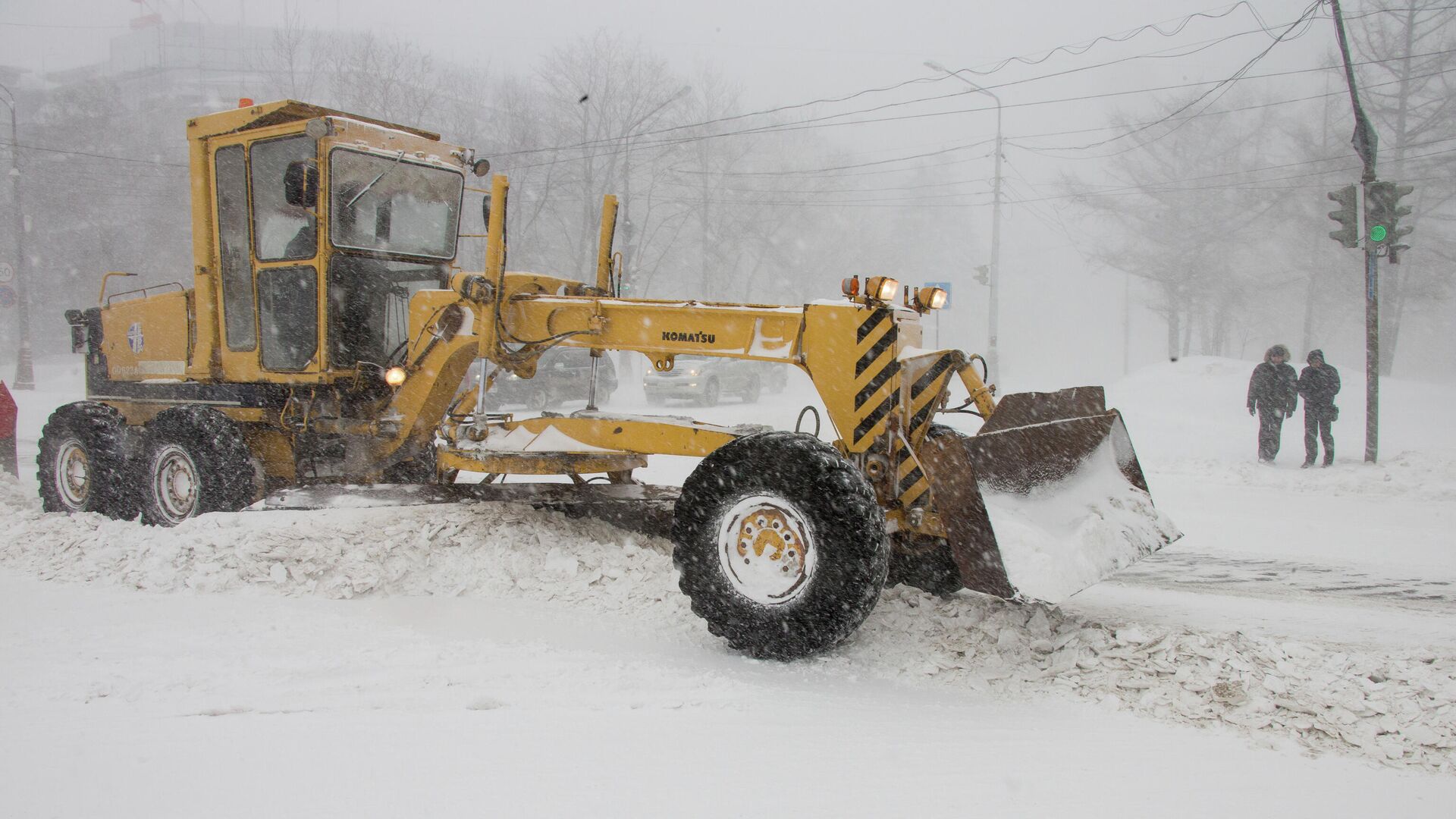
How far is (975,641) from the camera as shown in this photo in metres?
4.39

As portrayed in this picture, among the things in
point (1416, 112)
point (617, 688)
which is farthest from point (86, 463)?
point (1416, 112)

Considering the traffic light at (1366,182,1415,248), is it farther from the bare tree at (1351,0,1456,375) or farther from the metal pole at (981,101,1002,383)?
the bare tree at (1351,0,1456,375)

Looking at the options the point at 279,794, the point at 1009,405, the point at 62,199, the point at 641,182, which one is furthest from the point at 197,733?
the point at 62,199

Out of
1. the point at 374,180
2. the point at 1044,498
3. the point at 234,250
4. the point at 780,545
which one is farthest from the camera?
the point at 234,250

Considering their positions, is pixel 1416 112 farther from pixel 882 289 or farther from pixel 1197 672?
pixel 1197 672

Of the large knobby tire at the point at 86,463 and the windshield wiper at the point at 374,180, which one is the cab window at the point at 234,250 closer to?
the windshield wiper at the point at 374,180

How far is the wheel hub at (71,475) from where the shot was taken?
24.7 ft

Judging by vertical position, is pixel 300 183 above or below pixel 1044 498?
above

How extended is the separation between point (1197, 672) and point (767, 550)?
194 centimetres

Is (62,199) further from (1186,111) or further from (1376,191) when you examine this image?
(1186,111)

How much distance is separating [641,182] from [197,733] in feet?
115

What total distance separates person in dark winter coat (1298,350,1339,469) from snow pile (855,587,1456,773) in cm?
872

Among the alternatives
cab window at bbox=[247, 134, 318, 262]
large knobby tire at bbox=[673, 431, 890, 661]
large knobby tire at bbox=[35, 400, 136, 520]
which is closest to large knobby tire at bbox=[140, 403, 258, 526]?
large knobby tire at bbox=[35, 400, 136, 520]

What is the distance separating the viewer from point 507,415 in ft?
20.6
